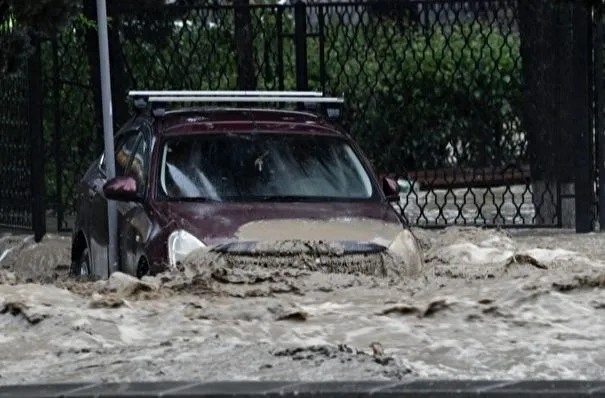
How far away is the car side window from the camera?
10930 millimetres

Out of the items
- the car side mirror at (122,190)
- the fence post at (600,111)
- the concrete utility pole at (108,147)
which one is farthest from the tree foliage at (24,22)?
the fence post at (600,111)

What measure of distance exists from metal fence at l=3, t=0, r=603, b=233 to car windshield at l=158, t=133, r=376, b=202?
12.3ft

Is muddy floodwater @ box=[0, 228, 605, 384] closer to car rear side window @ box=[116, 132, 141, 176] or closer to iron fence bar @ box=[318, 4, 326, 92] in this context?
car rear side window @ box=[116, 132, 141, 176]

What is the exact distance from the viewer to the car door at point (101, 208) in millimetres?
11586

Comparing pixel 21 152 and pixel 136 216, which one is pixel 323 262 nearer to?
pixel 136 216

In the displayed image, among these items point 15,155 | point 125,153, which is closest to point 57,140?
point 15,155

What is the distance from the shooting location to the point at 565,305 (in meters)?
9.02

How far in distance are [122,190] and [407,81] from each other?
5564 millimetres

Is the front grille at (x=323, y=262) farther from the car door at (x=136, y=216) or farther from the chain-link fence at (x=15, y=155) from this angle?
the chain-link fence at (x=15, y=155)

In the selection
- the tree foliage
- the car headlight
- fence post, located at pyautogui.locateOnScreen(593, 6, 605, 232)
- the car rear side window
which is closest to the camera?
the car headlight

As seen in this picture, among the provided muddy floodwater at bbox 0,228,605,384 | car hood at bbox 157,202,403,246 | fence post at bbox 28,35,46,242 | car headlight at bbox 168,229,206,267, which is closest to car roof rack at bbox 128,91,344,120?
car hood at bbox 157,202,403,246

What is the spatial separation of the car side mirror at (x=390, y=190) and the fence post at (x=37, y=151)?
17.2 ft

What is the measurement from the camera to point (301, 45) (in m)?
15.1

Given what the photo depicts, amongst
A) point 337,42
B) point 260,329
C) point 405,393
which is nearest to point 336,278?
point 260,329
